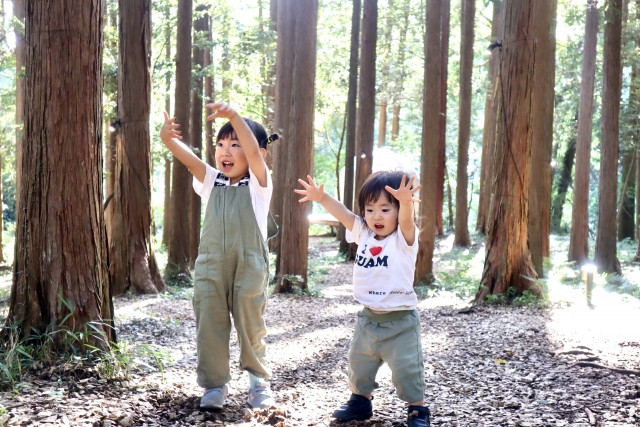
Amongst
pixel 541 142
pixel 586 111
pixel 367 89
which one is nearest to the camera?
pixel 541 142

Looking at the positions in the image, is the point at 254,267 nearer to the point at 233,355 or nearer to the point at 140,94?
the point at 233,355

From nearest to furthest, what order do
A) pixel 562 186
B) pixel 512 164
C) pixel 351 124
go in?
pixel 512 164, pixel 351 124, pixel 562 186

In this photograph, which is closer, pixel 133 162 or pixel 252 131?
pixel 252 131

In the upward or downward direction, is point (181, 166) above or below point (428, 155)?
below

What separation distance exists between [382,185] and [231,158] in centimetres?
94

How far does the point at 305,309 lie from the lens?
912cm

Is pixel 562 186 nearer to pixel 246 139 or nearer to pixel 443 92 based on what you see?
pixel 443 92

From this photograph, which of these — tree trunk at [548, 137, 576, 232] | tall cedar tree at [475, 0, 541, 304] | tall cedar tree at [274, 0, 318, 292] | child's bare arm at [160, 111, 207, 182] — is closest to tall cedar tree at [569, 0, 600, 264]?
tall cedar tree at [475, 0, 541, 304]

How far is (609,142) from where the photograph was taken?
13078 millimetres

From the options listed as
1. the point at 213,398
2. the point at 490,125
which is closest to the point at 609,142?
the point at 490,125

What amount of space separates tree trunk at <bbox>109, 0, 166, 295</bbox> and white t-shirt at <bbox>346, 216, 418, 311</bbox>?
6418 mm

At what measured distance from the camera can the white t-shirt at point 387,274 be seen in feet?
11.5

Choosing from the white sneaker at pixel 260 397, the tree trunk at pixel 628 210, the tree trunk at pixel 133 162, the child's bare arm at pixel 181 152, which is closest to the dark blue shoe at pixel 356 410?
the white sneaker at pixel 260 397

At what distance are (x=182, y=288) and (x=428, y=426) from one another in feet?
25.9
